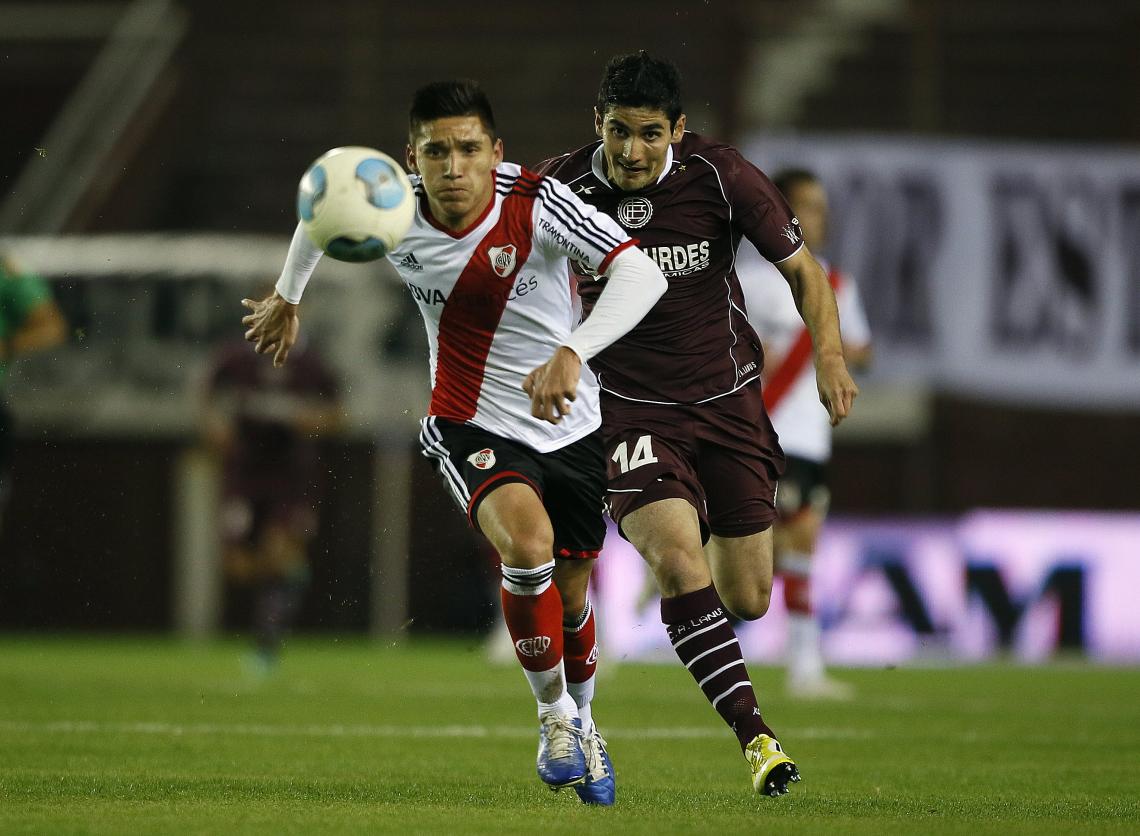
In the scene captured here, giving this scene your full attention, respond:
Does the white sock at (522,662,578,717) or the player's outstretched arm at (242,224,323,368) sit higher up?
the player's outstretched arm at (242,224,323,368)

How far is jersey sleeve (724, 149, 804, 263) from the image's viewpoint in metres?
5.70

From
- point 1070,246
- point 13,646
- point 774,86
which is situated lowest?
point 13,646

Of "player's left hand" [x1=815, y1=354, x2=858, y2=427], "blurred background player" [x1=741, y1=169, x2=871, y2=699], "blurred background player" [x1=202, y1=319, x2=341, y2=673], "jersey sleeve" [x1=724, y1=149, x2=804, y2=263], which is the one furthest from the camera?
"blurred background player" [x1=202, y1=319, x2=341, y2=673]

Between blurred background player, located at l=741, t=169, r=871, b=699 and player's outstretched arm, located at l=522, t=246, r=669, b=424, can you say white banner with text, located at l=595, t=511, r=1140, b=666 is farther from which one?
player's outstretched arm, located at l=522, t=246, r=669, b=424

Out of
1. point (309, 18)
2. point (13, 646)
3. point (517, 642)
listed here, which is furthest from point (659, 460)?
point (309, 18)

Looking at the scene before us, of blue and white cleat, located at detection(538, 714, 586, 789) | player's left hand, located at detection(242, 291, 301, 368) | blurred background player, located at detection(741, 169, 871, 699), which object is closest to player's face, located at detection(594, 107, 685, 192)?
player's left hand, located at detection(242, 291, 301, 368)

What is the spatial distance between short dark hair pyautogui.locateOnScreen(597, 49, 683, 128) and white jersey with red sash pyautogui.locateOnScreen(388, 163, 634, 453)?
1.20 feet

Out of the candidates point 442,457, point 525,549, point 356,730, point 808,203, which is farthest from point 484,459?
point 808,203

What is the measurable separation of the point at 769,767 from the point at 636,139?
1.85 meters

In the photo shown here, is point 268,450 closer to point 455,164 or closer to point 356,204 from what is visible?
point 455,164

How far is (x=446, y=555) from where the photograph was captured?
610 inches

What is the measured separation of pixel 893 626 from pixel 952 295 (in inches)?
110

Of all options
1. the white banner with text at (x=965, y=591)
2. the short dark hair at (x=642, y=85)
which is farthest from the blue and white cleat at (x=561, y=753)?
the white banner with text at (x=965, y=591)

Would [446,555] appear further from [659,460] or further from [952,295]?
[659,460]
